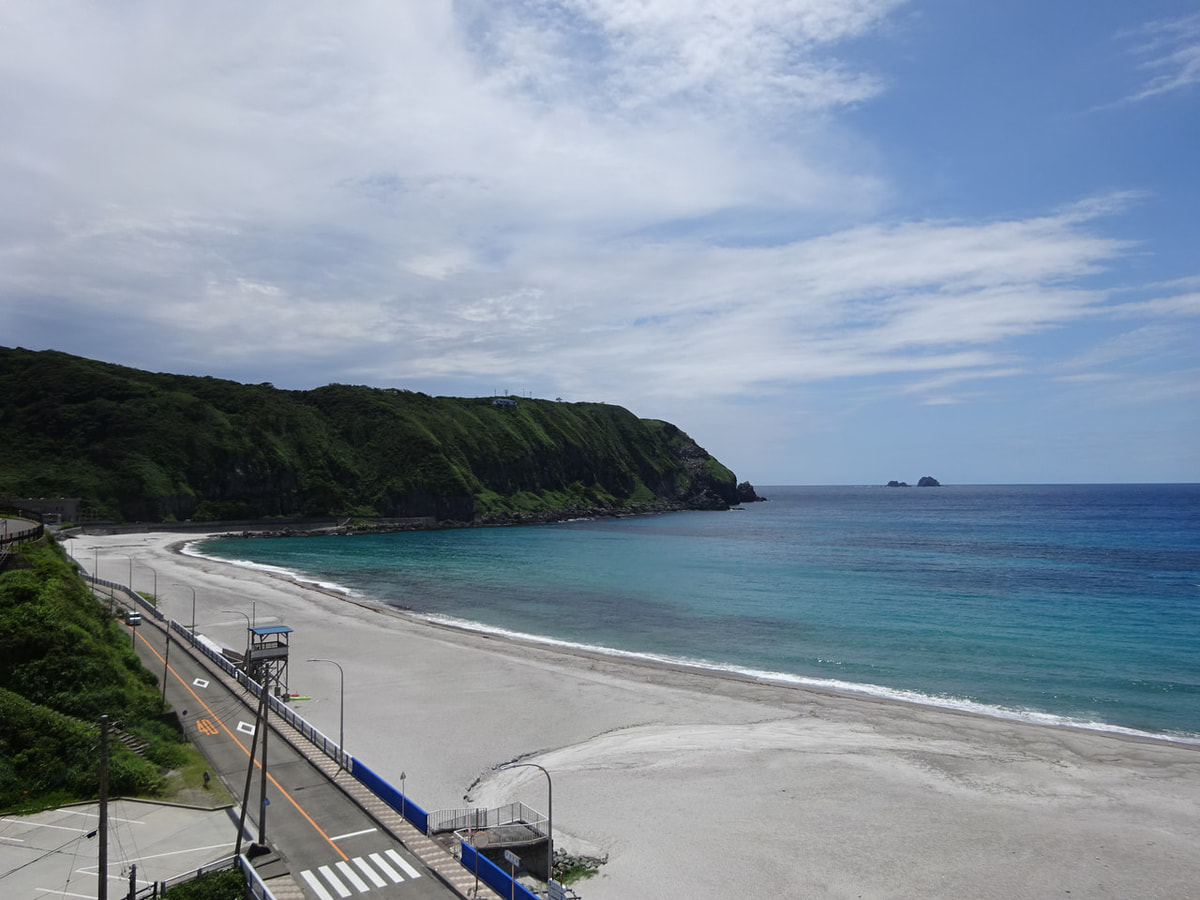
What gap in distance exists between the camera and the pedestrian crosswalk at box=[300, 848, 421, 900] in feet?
63.9

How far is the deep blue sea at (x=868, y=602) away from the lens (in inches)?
1704

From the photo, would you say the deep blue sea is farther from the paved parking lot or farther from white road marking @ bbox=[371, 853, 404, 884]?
the paved parking lot

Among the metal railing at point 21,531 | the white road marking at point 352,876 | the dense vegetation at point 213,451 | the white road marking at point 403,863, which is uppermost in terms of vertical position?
the dense vegetation at point 213,451

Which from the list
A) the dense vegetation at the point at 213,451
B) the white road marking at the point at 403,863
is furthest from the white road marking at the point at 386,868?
the dense vegetation at the point at 213,451

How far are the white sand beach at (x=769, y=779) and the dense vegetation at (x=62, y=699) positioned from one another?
28.5ft

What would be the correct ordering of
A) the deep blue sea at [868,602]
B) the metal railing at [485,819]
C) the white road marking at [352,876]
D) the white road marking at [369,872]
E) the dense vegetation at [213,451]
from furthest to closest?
the dense vegetation at [213,451], the deep blue sea at [868,602], the metal railing at [485,819], the white road marking at [369,872], the white road marking at [352,876]

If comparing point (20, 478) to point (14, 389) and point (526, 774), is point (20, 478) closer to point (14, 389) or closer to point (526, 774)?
point (14, 389)

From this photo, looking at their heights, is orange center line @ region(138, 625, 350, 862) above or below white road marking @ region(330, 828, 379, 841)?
above

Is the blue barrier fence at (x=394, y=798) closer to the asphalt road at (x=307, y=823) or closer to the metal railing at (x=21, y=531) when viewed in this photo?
the asphalt road at (x=307, y=823)

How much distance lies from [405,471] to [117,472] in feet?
202

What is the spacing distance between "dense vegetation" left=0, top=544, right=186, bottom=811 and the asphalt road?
2.01 meters

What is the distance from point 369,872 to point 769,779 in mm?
16489

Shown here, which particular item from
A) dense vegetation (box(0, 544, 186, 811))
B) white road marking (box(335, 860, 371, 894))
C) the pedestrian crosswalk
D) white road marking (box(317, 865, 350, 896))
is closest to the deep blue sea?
the pedestrian crosswalk

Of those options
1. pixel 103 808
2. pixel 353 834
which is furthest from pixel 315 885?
pixel 103 808
